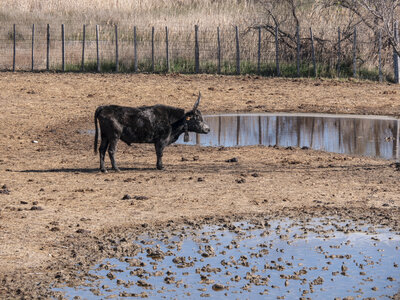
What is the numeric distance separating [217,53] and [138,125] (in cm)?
1862

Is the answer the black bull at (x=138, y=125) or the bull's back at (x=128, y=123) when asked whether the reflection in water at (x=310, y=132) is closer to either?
the black bull at (x=138, y=125)

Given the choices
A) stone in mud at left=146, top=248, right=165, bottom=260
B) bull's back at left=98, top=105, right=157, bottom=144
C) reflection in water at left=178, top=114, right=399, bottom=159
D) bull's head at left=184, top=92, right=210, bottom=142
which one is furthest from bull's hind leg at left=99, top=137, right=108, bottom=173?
stone in mud at left=146, top=248, right=165, bottom=260

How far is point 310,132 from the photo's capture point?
62.2ft

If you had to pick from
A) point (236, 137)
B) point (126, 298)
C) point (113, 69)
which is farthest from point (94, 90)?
point (126, 298)

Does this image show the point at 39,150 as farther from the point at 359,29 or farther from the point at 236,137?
the point at 359,29

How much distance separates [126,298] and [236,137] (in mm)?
10855

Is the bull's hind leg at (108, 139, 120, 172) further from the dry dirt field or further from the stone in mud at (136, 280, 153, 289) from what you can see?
the stone in mud at (136, 280, 153, 289)

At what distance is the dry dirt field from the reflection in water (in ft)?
3.18

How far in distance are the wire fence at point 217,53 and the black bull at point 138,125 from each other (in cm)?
1589

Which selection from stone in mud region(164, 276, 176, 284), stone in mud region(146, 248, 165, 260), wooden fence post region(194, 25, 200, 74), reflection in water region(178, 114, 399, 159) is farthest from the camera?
wooden fence post region(194, 25, 200, 74)

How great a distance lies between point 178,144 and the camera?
1745cm

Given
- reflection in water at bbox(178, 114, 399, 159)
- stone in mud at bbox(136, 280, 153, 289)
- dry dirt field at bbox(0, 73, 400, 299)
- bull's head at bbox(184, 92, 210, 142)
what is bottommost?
stone in mud at bbox(136, 280, 153, 289)

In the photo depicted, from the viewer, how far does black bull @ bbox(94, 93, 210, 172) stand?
45.9 ft

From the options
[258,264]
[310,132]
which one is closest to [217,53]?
[310,132]
